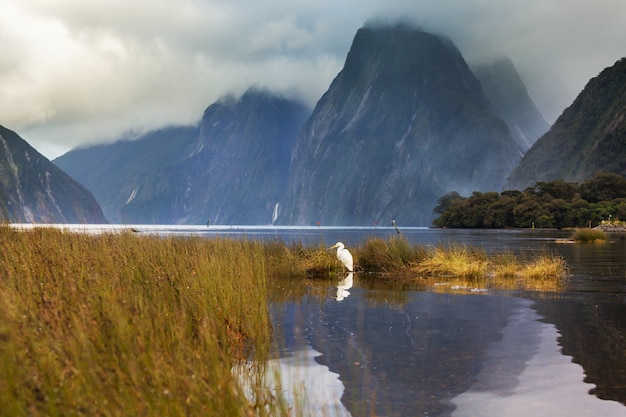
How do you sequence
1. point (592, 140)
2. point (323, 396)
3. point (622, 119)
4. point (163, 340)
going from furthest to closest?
→ point (592, 140)
point (622, 119)
point (323, 396)
point (163, 340)

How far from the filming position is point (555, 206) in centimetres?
9844

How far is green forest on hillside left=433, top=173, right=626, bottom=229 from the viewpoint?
91.5m

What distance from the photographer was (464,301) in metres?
14.2

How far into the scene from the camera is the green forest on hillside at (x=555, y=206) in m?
91.5

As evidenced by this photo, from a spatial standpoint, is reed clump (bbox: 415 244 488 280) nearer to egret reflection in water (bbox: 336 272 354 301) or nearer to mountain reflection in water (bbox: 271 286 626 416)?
egret reflection in water (bbox: 336 272 354 301)

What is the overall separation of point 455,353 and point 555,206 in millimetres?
97044

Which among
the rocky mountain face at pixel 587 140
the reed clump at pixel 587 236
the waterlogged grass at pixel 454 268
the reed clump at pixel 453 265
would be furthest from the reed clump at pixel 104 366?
the rocky mountain face at pixel 587 140

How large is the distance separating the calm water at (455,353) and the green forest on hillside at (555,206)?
77.8 m

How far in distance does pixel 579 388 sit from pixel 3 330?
577 centimetres

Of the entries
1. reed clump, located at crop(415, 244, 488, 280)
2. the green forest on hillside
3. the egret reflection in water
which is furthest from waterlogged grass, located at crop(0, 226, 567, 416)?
the green forest on hillside

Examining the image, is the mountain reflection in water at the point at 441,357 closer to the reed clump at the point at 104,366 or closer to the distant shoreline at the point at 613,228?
the reed clump at the point at 104,366

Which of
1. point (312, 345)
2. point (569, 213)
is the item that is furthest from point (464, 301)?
point (569, 213)

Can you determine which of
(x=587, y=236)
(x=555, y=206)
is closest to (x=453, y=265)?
(x=587, y=236)

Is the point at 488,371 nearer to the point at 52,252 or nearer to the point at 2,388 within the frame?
the point at 2,388
